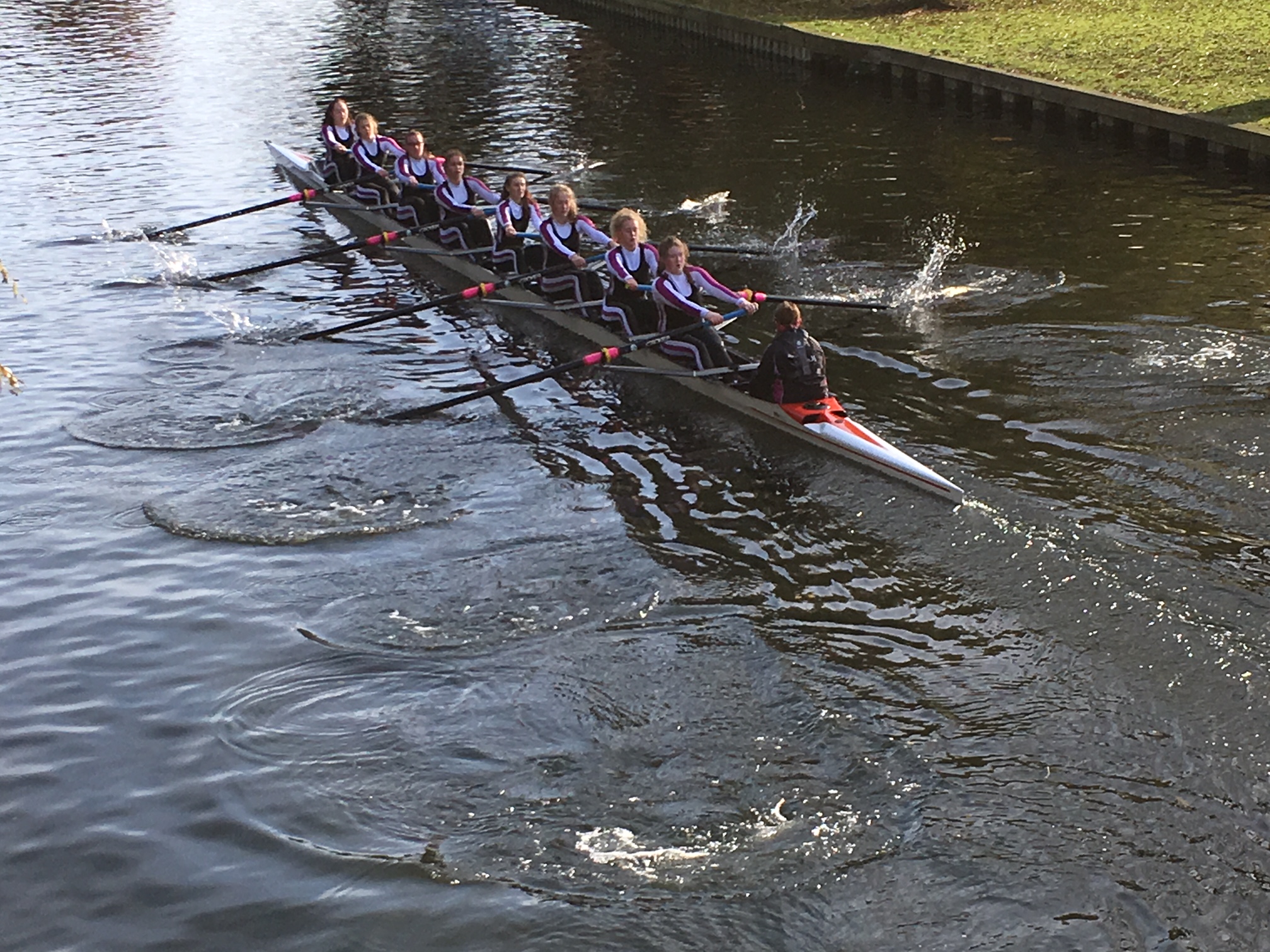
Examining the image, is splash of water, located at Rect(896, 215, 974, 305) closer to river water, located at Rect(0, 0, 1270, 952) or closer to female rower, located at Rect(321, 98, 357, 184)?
river water, located at Rect(0, 0, 1270, 952)

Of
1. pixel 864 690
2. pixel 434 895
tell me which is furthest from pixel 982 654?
pixel 434 895

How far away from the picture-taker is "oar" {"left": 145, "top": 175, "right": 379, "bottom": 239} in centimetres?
2386

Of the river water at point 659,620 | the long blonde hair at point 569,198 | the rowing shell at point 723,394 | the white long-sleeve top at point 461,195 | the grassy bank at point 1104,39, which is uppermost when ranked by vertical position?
the grassy bank at point 1104,39

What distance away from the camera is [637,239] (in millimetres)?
16766

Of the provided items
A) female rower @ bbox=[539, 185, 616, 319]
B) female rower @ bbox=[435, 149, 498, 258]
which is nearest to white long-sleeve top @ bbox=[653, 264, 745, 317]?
female rower @ bbox=[539, 185, 616, 319]

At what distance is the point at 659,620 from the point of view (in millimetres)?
10992

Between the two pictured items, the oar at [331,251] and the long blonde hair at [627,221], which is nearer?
the long blonde hair at [627,221]

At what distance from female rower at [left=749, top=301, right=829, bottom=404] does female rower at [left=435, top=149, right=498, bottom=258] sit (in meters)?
8.14

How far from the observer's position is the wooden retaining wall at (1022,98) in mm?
23188

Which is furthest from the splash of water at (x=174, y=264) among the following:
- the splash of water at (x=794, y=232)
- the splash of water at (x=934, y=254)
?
the splash of water at (x=934, y=254)

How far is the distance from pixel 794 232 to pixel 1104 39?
13.0 meters

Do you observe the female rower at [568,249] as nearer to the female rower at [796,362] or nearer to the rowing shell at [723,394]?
the rowing shell at [723,394]

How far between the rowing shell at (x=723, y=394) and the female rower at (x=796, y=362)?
0.12 metres

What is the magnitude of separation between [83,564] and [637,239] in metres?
7.49
